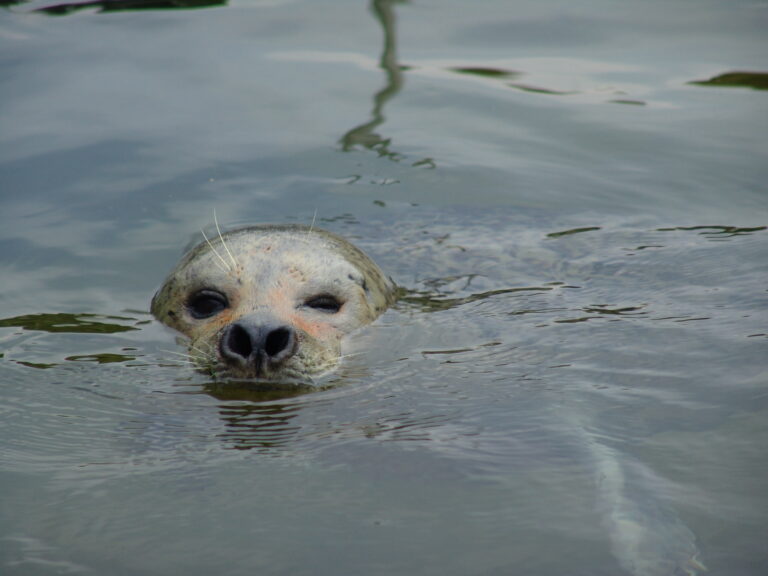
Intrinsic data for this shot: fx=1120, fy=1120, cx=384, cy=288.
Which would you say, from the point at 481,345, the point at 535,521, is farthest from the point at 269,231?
the point at 535,521

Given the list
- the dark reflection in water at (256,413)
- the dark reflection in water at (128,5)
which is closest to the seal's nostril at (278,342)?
the dark reflection in water at (256,413)

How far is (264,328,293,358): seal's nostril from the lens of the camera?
455 centimetres

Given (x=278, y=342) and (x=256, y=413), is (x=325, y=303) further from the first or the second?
(x=256, y=413)

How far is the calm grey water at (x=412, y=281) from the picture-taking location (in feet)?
10.9

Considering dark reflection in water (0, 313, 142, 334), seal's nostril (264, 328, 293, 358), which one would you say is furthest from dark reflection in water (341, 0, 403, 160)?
seal's nostril (264, 328, 293, 358)

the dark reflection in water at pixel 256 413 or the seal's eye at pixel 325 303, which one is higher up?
the seal's eye at pixel 325 303

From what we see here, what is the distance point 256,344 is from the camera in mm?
4492

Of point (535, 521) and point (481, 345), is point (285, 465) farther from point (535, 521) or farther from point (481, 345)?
point (481, 345)

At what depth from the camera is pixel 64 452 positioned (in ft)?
13.0

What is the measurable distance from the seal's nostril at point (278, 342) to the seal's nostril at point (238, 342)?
8 cm

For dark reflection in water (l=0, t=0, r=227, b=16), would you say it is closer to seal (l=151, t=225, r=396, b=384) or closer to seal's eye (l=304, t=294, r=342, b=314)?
seal (l=151, t=225, r=396, b=384)

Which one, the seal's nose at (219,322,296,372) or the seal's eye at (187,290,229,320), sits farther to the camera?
the seal's eye at (187,290,229,320)

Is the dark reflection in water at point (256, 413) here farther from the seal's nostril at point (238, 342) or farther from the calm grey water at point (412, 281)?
the seal's nostril at point (238, 342)

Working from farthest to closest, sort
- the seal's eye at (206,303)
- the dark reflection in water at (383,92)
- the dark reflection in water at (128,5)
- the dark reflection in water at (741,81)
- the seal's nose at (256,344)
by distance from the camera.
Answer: the dark reflection in water at (128,5)
the dark reflection in water at (741,81)
the dark reflection in water at (383,92)
the seal's eye at (206,303)
the seal's nose at (256,344)
